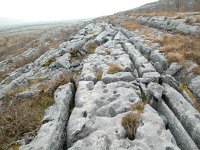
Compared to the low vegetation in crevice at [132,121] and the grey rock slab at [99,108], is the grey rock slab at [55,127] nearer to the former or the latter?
the grey rock slab at [99,108]

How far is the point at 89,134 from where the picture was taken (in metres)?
12.3

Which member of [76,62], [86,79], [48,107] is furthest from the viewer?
[76,62]

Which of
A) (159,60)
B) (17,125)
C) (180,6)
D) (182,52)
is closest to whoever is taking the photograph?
(17,125)

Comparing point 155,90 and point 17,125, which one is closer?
point 17,125

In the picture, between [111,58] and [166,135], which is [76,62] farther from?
[166,135]

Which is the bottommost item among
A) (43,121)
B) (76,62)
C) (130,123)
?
(76,62)

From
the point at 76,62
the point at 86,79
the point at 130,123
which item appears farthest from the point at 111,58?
the point at 130,123

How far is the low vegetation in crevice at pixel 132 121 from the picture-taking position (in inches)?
464

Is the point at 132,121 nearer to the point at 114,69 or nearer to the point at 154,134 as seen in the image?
the point at 154,134

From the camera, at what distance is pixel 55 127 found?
13281 millimetres

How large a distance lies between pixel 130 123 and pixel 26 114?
269 inches

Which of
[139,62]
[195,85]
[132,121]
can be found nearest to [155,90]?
[195,85]

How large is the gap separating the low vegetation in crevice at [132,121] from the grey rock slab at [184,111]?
2.22m

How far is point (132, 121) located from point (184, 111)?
3378mm
